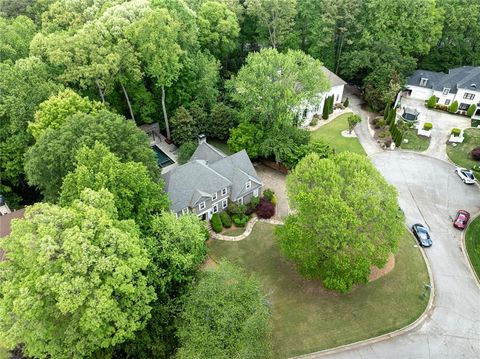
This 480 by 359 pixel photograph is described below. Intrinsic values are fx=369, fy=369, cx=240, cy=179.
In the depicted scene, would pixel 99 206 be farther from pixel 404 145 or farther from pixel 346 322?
pixel 404 145

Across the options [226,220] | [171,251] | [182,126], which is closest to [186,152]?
[182,126]

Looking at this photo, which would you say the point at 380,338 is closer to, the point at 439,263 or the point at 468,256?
the point at 439,263

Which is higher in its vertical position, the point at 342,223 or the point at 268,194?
the point at 342,223

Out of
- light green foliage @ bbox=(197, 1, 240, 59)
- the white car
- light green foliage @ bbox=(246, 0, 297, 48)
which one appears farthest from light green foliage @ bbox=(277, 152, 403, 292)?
light green foliage @ bbox=(246, 0, 297, 48)

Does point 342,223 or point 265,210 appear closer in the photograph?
point 342,223

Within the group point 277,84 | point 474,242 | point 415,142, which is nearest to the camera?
point 474,242

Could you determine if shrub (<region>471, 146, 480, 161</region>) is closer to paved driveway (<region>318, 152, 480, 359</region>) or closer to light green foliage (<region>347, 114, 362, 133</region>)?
paved driveway (<region>318, 152, 480, 359</region>)

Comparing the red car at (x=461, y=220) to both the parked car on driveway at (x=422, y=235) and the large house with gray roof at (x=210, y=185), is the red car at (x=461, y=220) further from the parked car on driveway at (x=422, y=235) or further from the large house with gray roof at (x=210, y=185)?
the large house with gray roof at (x=210, y=185)

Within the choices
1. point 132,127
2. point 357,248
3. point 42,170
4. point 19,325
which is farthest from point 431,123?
point 19,325
